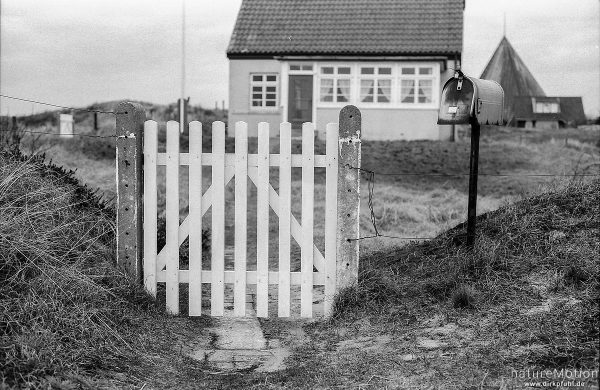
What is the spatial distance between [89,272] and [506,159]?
18.9 metres

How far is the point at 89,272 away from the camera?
19.2 feet

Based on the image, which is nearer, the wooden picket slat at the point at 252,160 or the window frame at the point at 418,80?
the wooden picket slat at the point at 252,160

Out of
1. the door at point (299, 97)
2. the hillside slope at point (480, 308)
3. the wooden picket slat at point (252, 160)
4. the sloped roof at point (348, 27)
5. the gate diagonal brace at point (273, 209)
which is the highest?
the sloped roof at point (348, 27)

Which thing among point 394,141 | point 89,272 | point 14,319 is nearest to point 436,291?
point 89,272

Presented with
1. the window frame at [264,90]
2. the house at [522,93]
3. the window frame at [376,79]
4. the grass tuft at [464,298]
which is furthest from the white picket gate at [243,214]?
the house at [522,93]

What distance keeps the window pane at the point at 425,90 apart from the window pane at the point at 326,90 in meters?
3.30

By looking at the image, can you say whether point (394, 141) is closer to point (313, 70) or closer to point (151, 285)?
point (313, 70)

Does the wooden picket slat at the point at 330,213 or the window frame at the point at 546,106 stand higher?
the window frame at the point at 546,106

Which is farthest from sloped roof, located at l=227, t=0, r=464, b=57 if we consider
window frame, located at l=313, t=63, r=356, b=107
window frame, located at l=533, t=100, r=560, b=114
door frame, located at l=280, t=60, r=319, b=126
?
window frame, located at l=533, t=100, r=560, b=114

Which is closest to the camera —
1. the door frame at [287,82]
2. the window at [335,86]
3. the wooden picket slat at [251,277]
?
the wooden picket slat at [251,277]

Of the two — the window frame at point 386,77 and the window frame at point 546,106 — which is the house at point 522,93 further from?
the window frame at point 386,77

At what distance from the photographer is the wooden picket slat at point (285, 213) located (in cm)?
623

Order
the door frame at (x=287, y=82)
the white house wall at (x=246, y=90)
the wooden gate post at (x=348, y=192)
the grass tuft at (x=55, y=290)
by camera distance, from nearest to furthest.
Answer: the grass tuft at (x=55, y=290), the wooden gate post at (x=348, y=192), the door frame at (x=287, y=82), the white house wall at (x=246, y=90)

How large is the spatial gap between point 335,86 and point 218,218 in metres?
21.5
